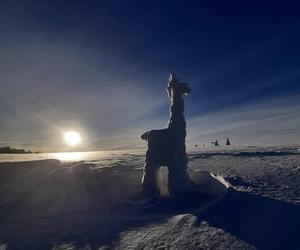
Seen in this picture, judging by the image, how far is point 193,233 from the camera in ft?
46.3

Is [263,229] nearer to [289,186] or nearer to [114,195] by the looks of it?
[289,186]

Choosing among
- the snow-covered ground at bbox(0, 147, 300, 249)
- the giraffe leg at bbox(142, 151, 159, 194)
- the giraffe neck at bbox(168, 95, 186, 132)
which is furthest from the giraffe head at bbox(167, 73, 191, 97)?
the snow-covered ground at bbox(0, 147, 300, 249)

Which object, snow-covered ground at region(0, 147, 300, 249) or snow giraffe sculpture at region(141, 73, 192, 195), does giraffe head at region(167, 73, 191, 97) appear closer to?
snow giraffe sculpture at region(141, 73, 192, 195)

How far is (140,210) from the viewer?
21172 millimetres

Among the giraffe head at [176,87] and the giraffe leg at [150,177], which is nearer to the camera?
the giraffe leg at [150,177]

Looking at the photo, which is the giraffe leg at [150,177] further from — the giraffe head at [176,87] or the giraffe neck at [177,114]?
the giraffe head at [176,87]

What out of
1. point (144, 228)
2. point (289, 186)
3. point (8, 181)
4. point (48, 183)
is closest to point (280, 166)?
point (289, 186)

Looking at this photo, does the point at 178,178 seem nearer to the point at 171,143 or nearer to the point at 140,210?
the point at 171,143

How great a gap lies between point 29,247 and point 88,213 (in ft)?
21.5

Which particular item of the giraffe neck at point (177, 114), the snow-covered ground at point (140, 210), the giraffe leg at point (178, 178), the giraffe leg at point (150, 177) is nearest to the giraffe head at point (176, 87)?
the giraffe neck at point (177, 114)

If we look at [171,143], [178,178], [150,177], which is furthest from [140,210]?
[171,143]

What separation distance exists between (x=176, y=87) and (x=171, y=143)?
5.06 metres

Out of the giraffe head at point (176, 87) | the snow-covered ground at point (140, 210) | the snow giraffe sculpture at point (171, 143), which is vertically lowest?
the snow-covered ground at point (140, 210)

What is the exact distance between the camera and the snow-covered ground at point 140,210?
13711 millimetres
